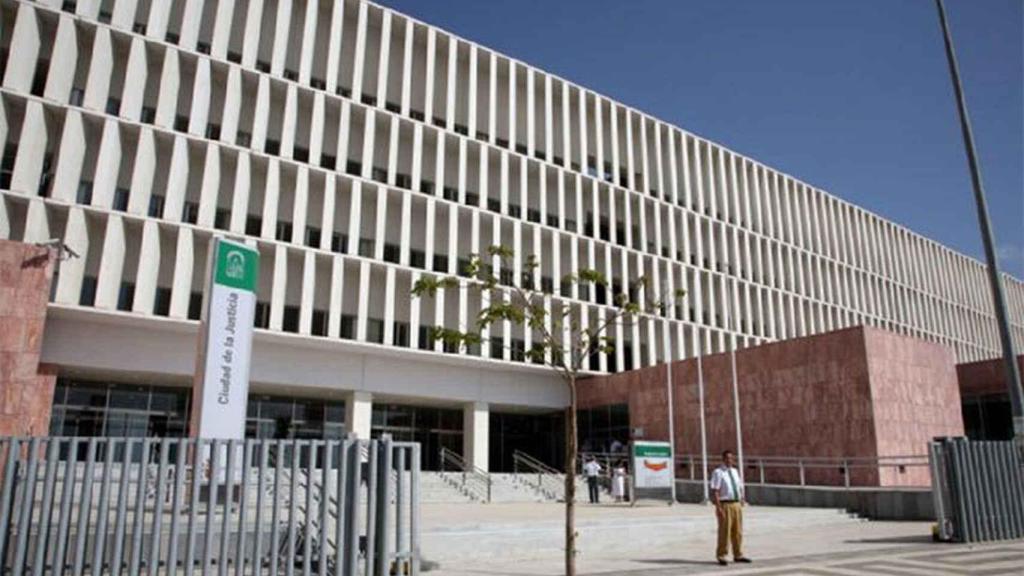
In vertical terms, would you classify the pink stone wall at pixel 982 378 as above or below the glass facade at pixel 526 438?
above

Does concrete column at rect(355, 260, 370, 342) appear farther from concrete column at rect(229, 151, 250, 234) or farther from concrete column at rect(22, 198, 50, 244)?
concrete column at rect(22, 198, 50, 244)

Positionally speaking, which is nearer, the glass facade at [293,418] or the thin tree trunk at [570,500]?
the thin tree trunk at [570,500]

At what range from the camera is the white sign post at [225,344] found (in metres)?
16.3

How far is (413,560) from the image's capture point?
903 cm

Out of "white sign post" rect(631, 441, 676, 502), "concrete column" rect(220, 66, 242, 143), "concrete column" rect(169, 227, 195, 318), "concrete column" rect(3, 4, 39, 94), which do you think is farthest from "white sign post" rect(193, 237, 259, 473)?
"concrete column" rect(3, 4, 39, 94)

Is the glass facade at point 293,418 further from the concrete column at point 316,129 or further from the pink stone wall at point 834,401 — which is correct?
the pink stone wall at point 834,401

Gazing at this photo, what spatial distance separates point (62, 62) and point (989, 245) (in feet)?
100.0

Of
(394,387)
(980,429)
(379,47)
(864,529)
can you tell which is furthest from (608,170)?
(864,529)

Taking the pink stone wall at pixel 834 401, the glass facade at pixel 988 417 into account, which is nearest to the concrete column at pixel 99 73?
the pink stone wall at pixel 834 401

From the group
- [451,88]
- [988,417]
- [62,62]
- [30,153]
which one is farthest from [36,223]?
[988,417]

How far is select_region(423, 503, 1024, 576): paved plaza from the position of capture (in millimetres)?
11555

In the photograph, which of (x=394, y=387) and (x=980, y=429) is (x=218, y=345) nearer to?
(x=394, y=387)

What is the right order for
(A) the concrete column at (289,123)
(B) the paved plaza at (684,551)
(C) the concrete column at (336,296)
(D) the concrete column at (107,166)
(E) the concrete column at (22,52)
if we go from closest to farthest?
(B) the paved plaza at (684,551) → (E) the concrete column at (22,52) → (D) the concrete column at (107,166) → (C) the concrete column at (336,296) → (A) the concrete column at (289,123)

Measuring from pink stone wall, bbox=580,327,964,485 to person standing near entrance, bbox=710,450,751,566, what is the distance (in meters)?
13.4
